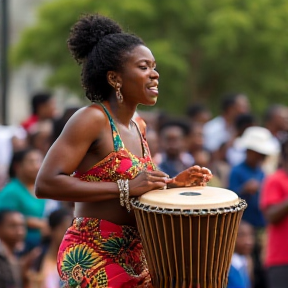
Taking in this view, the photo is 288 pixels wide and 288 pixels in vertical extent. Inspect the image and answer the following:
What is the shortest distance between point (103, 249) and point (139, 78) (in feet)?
2.99

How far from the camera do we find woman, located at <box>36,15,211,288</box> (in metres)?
4.24

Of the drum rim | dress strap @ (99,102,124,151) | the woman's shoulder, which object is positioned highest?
the woman's shoulder

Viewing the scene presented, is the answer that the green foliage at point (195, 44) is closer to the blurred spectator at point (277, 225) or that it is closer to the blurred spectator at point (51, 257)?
the blurred spectator at point (277, 225)

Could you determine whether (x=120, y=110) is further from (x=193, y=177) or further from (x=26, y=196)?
(x=26, y=196)

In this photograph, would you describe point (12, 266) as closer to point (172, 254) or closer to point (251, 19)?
point (172, 254)

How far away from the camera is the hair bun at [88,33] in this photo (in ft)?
15.0

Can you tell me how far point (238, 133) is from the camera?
11.4 metres

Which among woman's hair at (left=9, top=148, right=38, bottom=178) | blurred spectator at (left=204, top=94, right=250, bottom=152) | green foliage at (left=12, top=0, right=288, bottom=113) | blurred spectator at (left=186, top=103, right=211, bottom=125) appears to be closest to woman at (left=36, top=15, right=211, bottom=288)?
woman's hair at (left=9, top=148, right=38, bottom=178)

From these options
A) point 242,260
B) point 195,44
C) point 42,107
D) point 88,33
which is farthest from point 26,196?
point 195,44

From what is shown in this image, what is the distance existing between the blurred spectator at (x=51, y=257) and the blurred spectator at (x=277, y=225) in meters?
1.84

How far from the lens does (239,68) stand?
16.8m

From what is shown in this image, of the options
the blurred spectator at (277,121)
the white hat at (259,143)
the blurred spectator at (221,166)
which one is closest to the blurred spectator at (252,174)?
the white hat at (259,143)

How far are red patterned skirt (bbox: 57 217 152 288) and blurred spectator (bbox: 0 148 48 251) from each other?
11.4 feet

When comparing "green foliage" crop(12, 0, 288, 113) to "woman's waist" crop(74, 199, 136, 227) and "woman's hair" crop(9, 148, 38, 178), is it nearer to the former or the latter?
"woman's hair" crop(9, 148, 38, 178)
